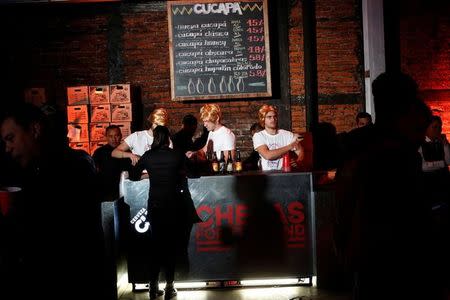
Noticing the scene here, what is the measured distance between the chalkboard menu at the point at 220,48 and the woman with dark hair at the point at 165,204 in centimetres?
354

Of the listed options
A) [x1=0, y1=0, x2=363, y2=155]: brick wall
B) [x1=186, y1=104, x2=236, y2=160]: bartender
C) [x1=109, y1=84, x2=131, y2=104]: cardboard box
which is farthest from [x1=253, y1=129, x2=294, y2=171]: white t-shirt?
[x1=109, y1=84, x2=131, y2=104]: cardboard box

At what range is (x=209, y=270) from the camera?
5.88 meters

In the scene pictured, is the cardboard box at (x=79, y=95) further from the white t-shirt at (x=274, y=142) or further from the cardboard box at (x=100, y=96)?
the white t-shirt at (x=274, y=142)

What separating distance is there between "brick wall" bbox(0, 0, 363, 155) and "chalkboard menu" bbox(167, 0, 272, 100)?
12.8 inches

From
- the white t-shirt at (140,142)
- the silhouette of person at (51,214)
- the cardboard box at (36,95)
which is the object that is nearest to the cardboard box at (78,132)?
the cardboard box at (36,95)

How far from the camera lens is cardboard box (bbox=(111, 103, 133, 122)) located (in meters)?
8.48

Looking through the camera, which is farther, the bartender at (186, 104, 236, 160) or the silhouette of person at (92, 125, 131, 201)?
the silhouette of person at (92, 125, 131, 201)

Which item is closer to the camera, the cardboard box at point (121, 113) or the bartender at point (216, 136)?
the bartender at point (216, 136)

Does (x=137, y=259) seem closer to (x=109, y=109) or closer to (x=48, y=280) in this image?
(x=109, y=109)

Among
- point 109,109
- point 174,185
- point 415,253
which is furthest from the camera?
point 109,109

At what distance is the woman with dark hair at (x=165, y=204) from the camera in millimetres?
5555

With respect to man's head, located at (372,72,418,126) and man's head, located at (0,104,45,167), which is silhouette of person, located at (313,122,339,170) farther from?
man's head, located at (0,104,45,167)

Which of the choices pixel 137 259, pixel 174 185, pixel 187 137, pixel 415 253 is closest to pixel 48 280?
pixel 415 253

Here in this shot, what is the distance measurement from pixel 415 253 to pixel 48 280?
1.30 meters
